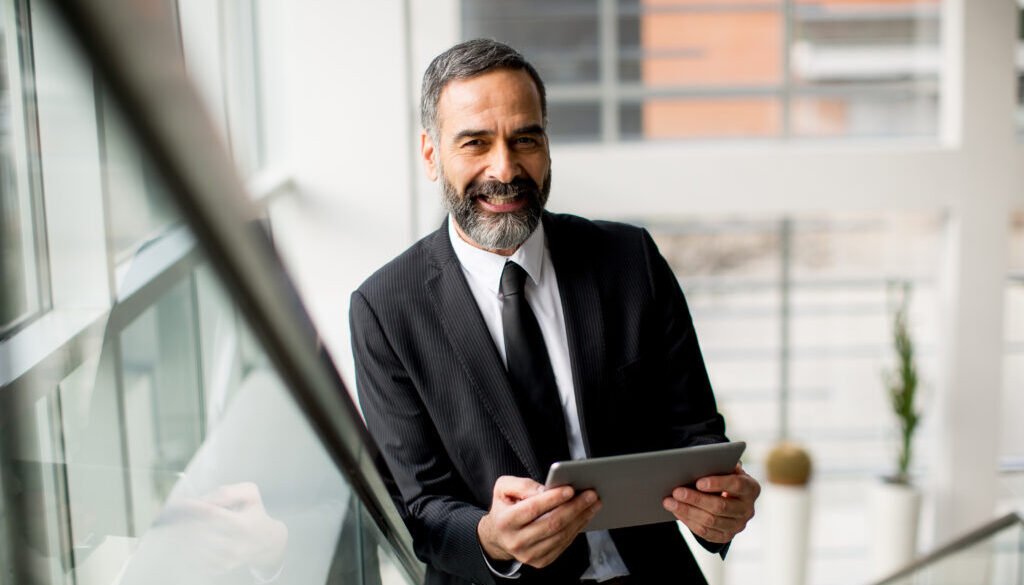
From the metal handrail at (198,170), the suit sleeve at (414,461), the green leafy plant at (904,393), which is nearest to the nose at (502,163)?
the suit sleeve at (414,461)

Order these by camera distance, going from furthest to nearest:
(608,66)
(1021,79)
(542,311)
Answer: (608,66)
(1021,79)
(542,311)

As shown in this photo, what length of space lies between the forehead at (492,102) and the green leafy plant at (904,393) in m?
4.63

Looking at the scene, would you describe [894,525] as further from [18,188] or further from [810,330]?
[18,188]

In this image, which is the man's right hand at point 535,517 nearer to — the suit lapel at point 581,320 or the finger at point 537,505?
the finger at point 537,505

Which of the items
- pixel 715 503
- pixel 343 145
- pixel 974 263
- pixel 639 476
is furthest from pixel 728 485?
pixel 974 263

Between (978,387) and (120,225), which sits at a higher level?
(120,225)

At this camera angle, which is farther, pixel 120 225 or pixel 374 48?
pixel 374 48

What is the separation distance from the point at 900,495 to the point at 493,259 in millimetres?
4587

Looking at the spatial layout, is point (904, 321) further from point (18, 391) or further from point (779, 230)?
point (18, 391)

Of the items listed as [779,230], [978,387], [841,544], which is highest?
[779,230]

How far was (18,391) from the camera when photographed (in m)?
0.74

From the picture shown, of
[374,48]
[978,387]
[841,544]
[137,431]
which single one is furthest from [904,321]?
[137,431]

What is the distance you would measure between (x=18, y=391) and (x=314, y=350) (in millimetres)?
221

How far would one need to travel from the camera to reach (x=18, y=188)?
0.94 metres
